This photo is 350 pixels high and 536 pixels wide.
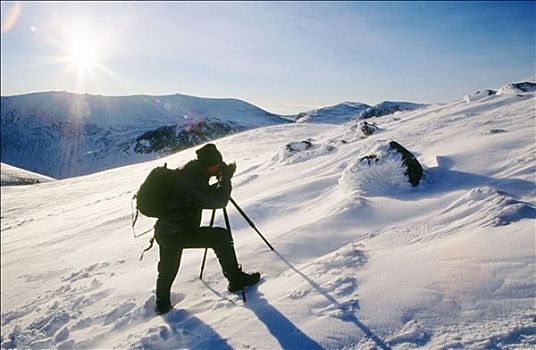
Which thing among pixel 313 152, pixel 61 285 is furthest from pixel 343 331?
pixel 313 152

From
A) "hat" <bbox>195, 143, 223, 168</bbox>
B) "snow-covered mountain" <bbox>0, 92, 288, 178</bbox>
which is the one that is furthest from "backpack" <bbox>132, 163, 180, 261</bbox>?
"snow-covered mountain" <bbox>0, 92, 288, 178</bbox>

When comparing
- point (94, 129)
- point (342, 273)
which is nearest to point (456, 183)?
point (342, 273)

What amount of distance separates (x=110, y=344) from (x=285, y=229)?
3043mm

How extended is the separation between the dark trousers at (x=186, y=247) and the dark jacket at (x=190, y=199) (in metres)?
0.09

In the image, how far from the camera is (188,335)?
385cm

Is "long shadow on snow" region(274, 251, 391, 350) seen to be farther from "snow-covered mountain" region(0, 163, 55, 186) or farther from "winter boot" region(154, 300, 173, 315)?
"snow-covered mountain" region(0, 163, 55, 186)

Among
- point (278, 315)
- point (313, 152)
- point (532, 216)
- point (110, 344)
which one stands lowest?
point (110, 344)

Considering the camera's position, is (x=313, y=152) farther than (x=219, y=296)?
Yes

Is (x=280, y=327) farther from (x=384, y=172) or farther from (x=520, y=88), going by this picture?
(x=520, y=88)

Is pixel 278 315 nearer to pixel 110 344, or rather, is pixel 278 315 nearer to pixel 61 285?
pixel 110 344

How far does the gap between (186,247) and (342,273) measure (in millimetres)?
1880

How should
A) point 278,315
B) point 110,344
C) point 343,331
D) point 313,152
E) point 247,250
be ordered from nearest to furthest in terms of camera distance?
point 343,331
point 278,315
point 110,344
point 247,250
point 313,152

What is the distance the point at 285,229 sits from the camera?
20.1ft

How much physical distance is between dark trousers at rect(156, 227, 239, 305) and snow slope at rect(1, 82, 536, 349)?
12.8 inches
